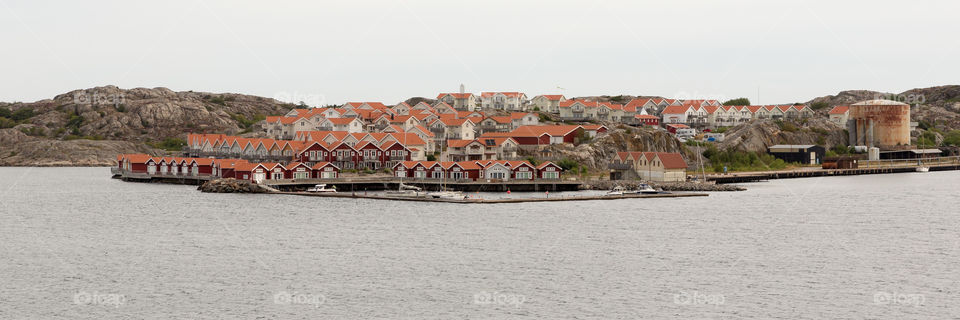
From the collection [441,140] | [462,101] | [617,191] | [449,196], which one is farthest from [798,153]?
[449,196]

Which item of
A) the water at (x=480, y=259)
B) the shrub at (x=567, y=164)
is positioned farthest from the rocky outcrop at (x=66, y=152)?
the water at (x=480, y=259)

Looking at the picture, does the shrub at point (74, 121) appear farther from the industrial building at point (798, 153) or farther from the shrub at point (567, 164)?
the industrial building at point (798, 153)

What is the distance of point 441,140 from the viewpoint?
12144cm

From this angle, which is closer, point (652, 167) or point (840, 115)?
point (652, 167)

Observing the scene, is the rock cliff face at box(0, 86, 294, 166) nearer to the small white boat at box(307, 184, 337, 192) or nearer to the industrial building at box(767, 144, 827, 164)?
the small white boat at box(307, 184, 337, 192)

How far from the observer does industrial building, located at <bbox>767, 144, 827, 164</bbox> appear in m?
129

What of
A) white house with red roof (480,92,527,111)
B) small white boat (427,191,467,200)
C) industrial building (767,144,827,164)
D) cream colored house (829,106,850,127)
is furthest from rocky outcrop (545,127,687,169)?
cream colored house (829,106,850,127)

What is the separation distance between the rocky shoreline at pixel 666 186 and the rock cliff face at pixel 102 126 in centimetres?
9136

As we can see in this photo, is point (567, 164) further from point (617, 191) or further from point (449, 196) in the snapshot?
point (449, 196)

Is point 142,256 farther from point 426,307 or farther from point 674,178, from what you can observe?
point 674,178

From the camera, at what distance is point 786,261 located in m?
48.3

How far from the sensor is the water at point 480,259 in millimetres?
37719

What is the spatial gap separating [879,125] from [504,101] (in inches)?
2262

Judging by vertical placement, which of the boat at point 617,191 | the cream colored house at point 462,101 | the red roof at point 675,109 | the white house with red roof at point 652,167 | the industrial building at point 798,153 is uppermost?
the cream colored house at point 462,101
